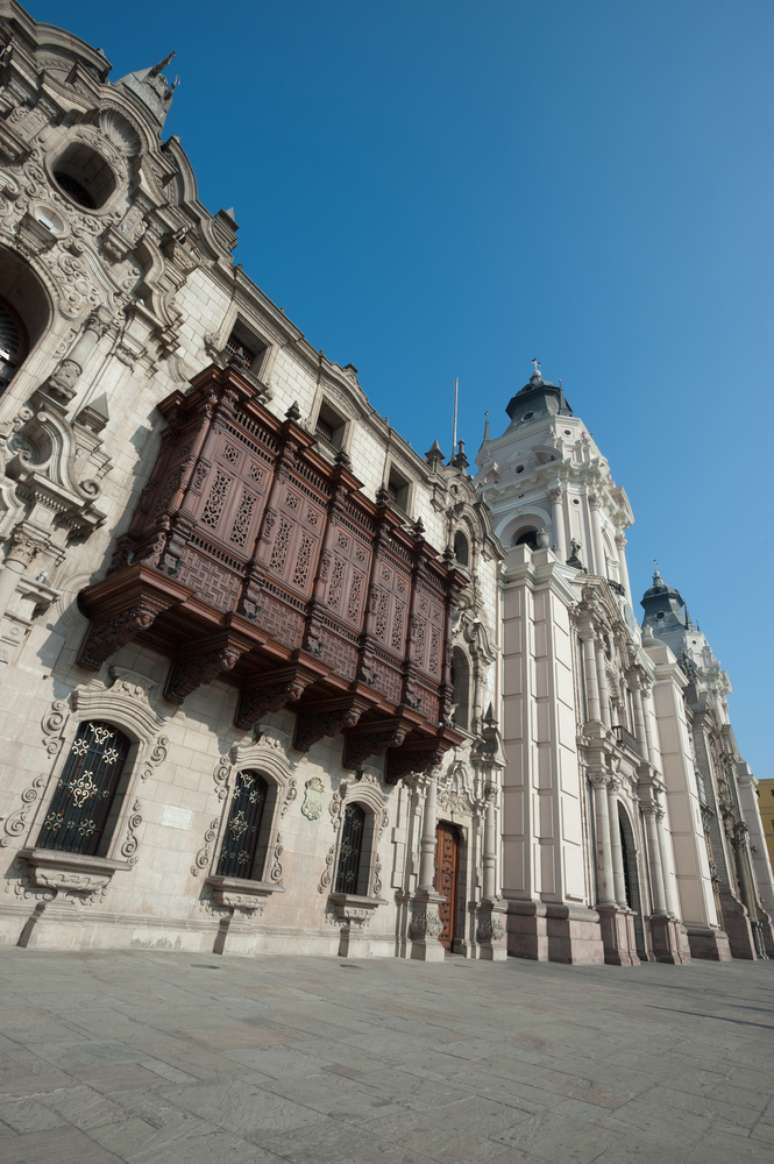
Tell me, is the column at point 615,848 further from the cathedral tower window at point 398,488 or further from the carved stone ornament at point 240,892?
the carved stone ornament at point 240,892

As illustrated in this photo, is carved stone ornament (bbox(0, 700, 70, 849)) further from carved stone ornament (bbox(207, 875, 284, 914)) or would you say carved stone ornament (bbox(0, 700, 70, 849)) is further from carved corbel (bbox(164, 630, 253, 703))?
carved stone ornament (bbox(207, 875, 284, 914))

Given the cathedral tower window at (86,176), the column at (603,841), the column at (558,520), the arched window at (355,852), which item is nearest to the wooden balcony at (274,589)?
the arched window at (355,852)

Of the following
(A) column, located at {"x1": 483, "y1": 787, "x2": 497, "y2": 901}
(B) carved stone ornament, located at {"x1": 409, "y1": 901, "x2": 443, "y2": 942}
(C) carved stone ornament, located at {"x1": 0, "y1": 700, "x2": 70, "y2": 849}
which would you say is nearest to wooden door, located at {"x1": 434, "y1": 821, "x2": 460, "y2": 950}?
(A) column, located at {"x1": 483, "y1": 787, "x2": 497, "y2": 901}

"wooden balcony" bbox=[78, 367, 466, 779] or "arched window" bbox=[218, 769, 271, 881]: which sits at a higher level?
"wooden balcony" bbox=[78, 367, 466, 779]

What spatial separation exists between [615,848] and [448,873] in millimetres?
9416

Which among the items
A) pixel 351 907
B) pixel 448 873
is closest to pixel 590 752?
pixel 448 873

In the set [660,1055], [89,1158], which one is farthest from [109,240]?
[660,1055]

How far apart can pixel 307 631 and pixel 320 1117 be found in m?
9.16

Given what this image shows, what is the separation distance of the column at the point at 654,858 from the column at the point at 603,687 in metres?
6.20

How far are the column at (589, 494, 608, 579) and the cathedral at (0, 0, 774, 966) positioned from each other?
1589 cm

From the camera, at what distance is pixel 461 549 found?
22031 millimetres

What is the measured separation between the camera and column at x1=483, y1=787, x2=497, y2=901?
18.0 metres

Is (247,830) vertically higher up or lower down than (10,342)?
lower down

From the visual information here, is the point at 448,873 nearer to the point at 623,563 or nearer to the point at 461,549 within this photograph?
the point at 461,549
